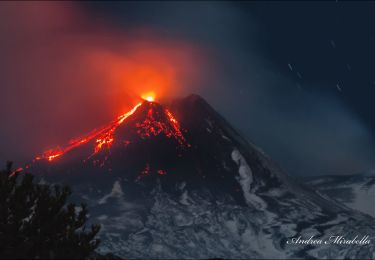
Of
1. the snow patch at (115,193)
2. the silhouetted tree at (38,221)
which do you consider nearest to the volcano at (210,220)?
the snow patch at (115,193)

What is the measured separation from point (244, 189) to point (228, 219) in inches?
983

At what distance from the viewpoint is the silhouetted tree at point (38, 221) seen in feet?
70.2

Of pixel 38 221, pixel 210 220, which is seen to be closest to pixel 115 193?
pixel 210 220

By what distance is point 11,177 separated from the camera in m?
22.6

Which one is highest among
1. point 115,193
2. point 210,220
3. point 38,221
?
point 115,193

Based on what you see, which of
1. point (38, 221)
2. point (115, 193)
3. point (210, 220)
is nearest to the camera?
point (38, 221)

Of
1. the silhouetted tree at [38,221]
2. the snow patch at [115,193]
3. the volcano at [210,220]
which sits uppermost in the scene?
the snow patch at [115,193]

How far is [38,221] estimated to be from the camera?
22172mm

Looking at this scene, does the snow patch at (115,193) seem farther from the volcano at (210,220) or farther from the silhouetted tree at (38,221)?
the silhouetted tree at (38,221)

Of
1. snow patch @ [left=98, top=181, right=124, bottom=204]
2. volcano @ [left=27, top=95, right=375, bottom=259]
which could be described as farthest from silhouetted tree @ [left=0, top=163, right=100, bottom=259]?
snow patch @ [left=98, top=181, right=124, bottom=204]

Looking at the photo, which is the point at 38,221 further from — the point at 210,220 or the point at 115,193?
the point at 115,193

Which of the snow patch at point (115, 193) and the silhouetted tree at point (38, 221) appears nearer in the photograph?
Result: the silhouetted tree at point (38, 221)

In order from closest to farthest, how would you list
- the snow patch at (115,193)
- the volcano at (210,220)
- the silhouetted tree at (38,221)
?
the silhouetted tree at (38,221) < the volcano at (210,220) < the snow patch at (115,193)

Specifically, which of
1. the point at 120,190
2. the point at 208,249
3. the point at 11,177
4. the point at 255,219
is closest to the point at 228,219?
the point at 255,219
